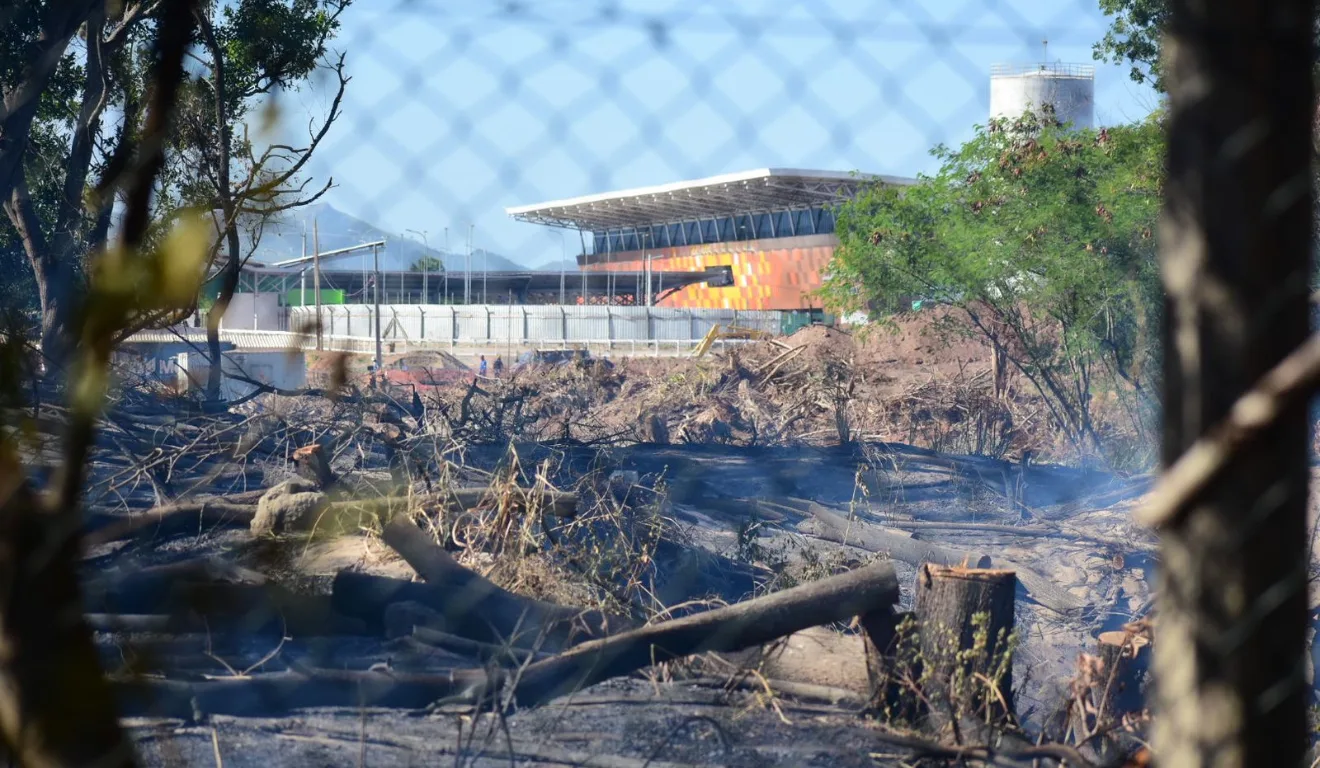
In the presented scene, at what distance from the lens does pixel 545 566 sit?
4.96 m

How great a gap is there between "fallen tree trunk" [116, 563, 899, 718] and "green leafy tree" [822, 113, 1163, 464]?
8609 mm

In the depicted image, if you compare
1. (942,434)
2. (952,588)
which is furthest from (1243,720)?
(942,434)

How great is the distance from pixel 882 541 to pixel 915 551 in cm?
28

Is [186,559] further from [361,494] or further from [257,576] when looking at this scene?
[361,494]

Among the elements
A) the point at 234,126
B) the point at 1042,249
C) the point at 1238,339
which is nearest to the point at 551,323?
the point at 1042,249

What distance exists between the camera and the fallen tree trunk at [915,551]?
24.4 ft

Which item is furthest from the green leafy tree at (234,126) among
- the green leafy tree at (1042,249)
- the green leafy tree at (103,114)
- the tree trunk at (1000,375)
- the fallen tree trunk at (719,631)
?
the tree trunk at (1000,375)

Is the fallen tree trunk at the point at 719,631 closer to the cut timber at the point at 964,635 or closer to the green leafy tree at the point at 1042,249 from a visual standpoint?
the cut timber at the point at 964,635

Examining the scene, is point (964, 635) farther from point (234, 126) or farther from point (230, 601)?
point (234, 126)

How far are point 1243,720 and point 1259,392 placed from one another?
0.29 metres

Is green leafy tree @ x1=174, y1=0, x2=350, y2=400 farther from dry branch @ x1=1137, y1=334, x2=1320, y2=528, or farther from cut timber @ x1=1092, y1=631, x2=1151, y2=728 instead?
cut timber @ x1=1092, y1=631, x2=1151, y2=728

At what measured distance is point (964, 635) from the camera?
12.0ft

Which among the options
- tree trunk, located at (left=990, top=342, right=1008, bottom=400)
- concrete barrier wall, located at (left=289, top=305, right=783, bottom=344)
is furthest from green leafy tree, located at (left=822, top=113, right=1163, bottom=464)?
concrete barrier wall, located at (left=289, top=305, right=783, bottom=344)

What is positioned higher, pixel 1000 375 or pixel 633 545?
pixel 1000 375
